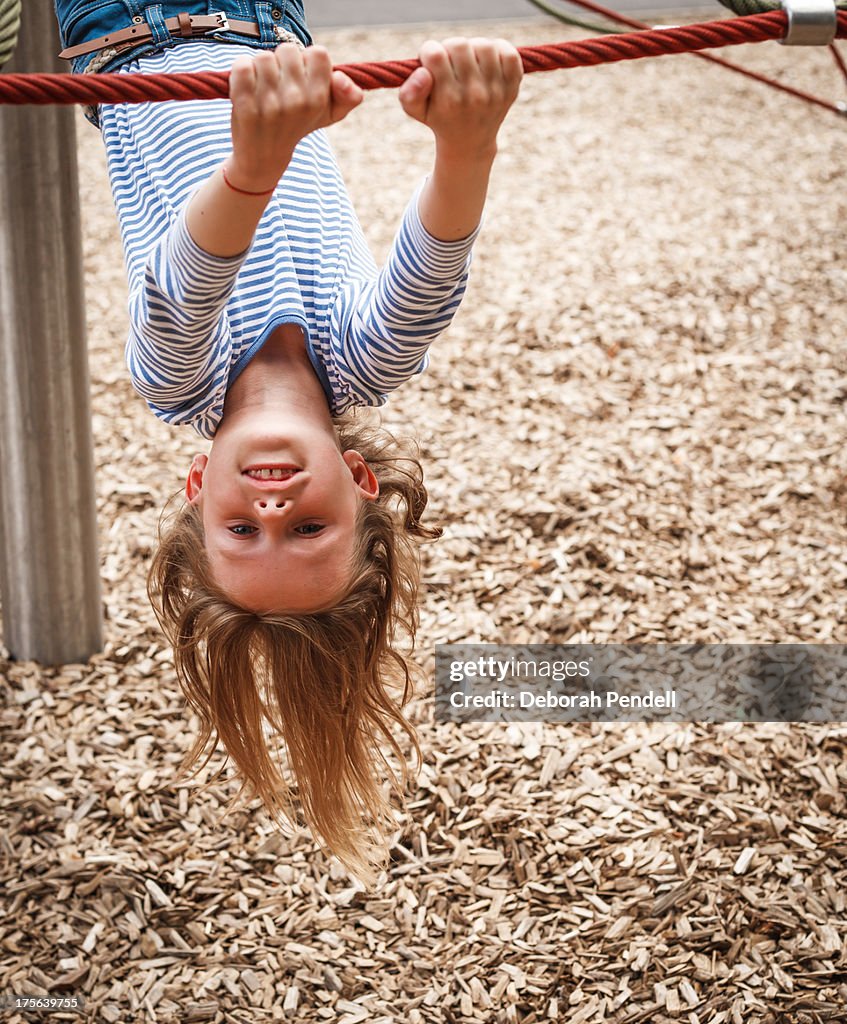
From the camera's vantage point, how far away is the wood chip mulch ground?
197 centimetres

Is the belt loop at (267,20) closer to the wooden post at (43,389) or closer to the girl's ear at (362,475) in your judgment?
the wooden post at (43,389)

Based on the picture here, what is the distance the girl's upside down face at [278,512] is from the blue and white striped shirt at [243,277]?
0.08 m

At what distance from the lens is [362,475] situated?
1.55 metres

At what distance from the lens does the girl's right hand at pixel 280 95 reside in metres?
1.08

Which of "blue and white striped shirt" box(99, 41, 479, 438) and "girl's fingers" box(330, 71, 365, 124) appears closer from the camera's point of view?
"girl's fingers" box(330, 71, 365, 124)

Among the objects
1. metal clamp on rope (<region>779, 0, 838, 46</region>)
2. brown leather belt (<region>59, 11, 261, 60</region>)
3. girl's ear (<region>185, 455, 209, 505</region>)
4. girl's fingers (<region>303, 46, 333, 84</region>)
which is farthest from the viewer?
brown leather belt (<region>59, 11, 261, 60</region>)

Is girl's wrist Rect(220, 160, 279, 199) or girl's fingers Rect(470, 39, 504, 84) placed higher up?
girl's fingers Rect(470, 39, 504, 84)

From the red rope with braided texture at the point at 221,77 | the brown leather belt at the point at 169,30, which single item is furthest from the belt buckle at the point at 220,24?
the red rope with braided texture at the point at 221,77

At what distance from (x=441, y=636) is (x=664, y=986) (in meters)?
0.90

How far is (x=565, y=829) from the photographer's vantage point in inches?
86.1

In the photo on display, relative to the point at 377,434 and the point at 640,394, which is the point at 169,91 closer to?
the point at 377,434

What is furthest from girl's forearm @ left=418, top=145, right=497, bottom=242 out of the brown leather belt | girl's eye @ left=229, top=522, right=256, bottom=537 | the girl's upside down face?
the brown leather belt

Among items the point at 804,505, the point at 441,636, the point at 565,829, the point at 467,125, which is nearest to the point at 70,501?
the point at 441,636

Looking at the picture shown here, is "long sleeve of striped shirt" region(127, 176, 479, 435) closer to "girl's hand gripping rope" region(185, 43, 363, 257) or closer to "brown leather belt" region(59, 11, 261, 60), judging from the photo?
"girl's hand gripping rope" region(185, 43, 363, 257)
